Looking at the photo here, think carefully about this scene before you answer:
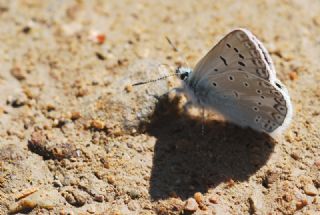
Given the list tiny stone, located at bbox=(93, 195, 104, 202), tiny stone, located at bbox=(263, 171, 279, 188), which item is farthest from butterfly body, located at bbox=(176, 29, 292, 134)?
tiny stone, located at bbox=(93, 195, 104, 202)

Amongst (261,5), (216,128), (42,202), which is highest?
(261,5)

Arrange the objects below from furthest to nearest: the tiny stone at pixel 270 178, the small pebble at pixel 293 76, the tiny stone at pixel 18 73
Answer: the tiny stone at pixel 18 73 < the small pebble at pixel 293 76 < the tiny stone at pixel 270 178

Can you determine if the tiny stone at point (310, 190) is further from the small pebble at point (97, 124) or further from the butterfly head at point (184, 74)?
the small pebble at point (97, 124)

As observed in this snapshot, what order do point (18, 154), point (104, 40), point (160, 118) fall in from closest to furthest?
point (18, 154) < point (160, 118) < point (104, 40)

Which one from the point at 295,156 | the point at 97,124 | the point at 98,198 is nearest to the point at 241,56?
the point at 295,156

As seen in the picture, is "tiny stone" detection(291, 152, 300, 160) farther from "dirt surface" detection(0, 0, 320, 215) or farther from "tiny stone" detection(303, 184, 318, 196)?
"tiny stone" detection(303, 184, 318, 196)

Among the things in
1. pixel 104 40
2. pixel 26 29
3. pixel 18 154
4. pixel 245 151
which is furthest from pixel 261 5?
pixel 18 154

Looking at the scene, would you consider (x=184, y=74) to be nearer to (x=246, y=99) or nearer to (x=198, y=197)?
(x=246, y=99)

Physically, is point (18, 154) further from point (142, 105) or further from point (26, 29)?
point (26, 29)

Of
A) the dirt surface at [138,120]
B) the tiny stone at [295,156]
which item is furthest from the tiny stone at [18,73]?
the tiny stone at [295,156]
